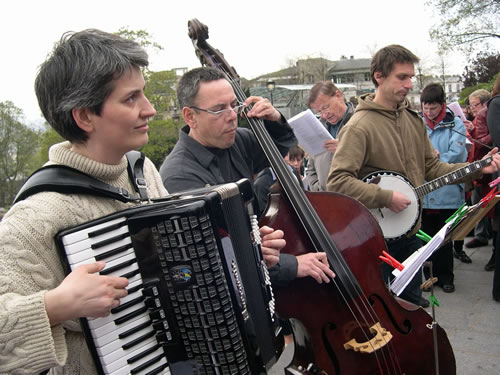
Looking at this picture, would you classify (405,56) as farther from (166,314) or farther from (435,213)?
(166,314)

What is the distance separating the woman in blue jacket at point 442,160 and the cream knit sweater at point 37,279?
4.08m

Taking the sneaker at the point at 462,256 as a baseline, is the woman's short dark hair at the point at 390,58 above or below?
above

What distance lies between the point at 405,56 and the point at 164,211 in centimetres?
257

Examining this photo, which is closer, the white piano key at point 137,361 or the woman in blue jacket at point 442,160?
the white piano key at point 137,361

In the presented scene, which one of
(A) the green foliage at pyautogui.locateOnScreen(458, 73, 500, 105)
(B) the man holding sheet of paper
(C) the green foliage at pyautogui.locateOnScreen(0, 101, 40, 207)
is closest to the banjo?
(B) the man holding sheet of paper

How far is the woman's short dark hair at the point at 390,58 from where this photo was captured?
309 cm

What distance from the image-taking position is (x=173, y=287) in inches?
54.6

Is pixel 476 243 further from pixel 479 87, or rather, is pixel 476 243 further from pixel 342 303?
pixel 479 87

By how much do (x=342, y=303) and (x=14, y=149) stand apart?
45.6m

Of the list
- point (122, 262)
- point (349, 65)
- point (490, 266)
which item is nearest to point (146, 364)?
point (122, 262)

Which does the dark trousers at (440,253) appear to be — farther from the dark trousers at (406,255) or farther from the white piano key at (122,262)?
the white piano key at (122,262)

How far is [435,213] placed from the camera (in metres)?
4.66

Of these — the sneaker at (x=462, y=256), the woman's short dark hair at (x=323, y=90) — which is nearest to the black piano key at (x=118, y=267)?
the woman's short dark hair at (x=323, y=90)

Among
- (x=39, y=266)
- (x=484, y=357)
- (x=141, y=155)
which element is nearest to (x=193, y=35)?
(x=141, y=155)
